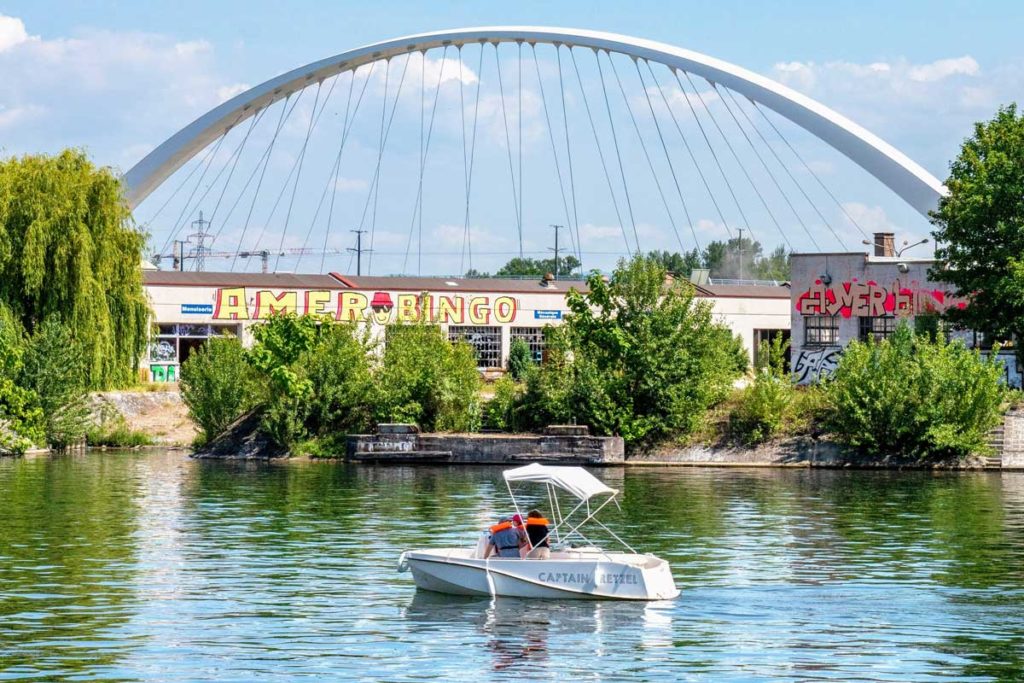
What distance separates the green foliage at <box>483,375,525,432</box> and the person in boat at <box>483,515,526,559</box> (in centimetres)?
3847

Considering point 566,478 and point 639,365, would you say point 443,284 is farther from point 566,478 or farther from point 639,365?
point 566,478

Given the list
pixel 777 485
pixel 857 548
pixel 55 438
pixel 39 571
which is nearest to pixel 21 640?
pixel 39 571

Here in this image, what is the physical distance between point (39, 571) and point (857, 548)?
17276mm

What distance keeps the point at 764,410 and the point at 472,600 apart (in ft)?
119

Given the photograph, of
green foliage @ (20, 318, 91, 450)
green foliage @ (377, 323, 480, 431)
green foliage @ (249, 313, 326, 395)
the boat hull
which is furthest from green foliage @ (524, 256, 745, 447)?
the boat hull

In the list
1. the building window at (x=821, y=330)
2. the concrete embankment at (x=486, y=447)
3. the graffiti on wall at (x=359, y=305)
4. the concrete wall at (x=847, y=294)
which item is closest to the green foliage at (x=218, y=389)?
the concrete embankment at (x=486, y=447)

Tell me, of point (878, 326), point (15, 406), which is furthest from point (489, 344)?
point (15, 406)

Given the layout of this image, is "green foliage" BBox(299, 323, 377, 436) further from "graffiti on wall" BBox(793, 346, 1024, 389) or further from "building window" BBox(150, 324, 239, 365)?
"graffiti on wall" BBox(793, 346, 1024, 389)

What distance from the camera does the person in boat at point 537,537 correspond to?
30812mm

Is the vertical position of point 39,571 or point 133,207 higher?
point 133,207

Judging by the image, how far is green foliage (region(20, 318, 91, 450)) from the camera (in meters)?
69.3

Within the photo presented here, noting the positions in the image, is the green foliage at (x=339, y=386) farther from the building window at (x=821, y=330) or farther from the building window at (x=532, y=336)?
the building window at (x=532, y=336)

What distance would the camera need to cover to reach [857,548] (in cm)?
3716

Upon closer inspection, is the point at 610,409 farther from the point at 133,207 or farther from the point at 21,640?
the point at 21,640
